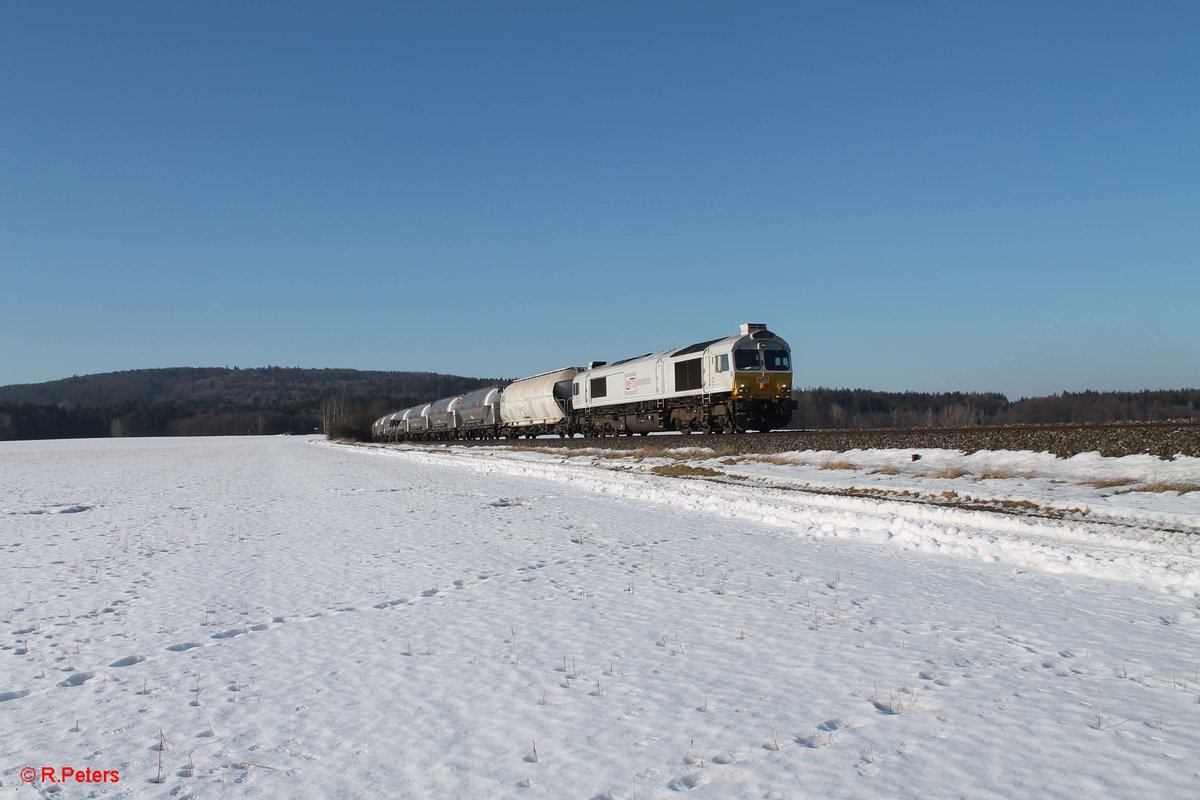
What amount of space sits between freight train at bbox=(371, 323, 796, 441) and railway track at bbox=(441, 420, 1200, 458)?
2190 millimetres

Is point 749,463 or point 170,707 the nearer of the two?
point 170,707

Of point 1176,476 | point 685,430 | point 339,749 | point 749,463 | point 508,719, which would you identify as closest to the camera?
point 339,749

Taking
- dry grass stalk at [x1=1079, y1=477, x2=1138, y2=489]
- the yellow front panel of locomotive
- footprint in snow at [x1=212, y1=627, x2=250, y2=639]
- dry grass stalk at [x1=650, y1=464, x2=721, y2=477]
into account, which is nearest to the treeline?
the yellow front panel of locomotive

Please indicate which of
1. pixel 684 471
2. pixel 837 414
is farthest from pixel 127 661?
pixel 837 414

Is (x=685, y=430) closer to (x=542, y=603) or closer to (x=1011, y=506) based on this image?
(x=1011, y=506)

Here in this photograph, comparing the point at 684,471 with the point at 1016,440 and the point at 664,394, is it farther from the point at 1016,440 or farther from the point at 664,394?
the point at 664,394

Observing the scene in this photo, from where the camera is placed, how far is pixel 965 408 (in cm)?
8756

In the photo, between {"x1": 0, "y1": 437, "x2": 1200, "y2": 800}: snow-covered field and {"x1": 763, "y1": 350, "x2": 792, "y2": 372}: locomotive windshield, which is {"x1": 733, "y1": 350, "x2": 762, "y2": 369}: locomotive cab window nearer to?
{"x1": 763, "y1": 350, "x2": 792, "y2": 372}: locomotive windshield

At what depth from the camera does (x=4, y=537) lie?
43.4 feet

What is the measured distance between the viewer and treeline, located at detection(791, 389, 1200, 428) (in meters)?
56.5

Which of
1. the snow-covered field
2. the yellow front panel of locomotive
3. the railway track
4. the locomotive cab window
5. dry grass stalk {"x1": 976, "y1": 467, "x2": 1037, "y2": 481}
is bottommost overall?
the snow-covered field

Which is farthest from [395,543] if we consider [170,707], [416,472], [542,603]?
[416,472]

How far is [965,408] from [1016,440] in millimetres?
75376

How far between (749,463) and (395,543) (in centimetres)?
1475
